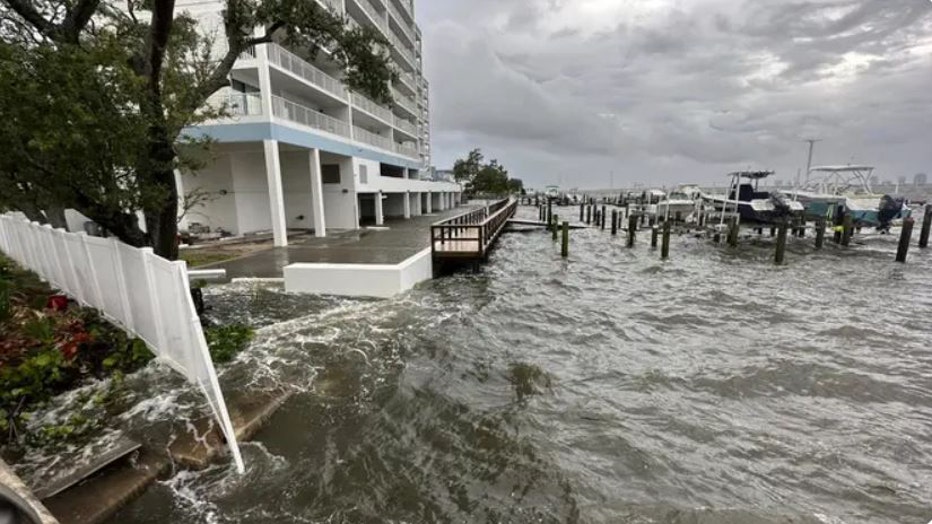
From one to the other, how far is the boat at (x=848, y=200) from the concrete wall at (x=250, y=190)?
32559 millimetres

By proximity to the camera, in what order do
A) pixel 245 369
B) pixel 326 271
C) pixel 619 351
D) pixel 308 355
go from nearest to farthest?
pixel 245 369, pixel 308 355, pixel 619 351, pixel 326 271

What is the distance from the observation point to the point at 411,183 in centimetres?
3625

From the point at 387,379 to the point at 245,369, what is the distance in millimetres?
2123

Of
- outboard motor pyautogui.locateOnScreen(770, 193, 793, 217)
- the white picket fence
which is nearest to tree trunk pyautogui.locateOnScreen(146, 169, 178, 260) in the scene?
the white picket fence

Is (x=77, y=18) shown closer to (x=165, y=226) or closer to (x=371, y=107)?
(x=165, y=226)

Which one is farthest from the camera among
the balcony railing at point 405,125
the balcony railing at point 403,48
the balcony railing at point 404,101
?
the balcony railing at point 405,125

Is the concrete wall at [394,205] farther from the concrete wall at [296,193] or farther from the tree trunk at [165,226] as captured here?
the tree trunk at [165,226]

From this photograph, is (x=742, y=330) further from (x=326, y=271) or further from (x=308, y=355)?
(x=326, y=271)

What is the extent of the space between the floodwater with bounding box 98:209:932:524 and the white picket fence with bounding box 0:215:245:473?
2.30 feet

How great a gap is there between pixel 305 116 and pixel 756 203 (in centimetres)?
2703

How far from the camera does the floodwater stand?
3.90 meters

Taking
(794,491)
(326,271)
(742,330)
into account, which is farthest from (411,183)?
(794,491)

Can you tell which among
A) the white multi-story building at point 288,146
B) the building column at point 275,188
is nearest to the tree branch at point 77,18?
the white multi-story building at point 288,146

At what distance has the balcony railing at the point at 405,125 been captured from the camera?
A: 38.5 metres
